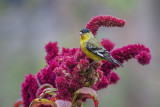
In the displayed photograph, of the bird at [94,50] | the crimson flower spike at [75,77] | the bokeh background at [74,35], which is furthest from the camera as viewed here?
the bokeh background at [74,35]

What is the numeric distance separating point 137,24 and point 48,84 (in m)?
3.94

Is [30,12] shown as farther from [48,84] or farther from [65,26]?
[48,84]

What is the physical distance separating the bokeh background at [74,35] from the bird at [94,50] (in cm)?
268

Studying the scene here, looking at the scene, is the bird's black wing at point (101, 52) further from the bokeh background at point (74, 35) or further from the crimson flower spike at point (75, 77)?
the bokeh background at point (74, 35)

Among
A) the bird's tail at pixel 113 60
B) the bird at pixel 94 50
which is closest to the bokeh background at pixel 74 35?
the bird at pixel 94 50

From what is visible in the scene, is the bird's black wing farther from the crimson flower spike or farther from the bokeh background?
the bokeh background

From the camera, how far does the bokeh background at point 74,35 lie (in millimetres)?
4309

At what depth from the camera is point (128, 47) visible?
127 cm

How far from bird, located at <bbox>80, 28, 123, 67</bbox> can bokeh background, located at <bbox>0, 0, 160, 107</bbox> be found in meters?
2.68

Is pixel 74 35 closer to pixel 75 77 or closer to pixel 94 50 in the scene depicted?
pixel 94 50

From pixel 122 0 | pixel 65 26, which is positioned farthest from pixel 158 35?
pixel 65 26

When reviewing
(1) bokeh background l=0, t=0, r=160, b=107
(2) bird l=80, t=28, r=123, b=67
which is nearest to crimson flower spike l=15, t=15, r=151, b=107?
(2) bird l=80, t=28, r=123, b=67

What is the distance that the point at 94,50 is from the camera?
135 centimetres

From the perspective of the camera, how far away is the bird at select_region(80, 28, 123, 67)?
1.20 m
